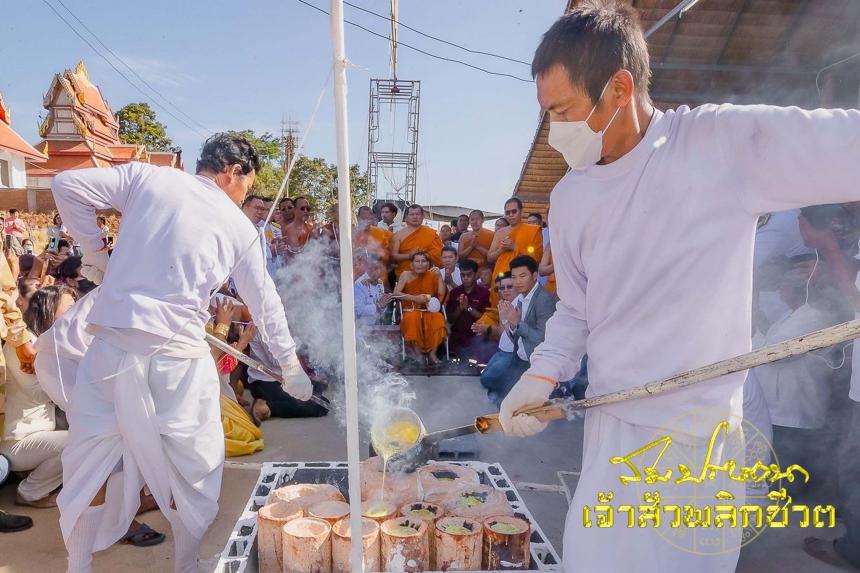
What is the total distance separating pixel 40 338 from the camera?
365cm

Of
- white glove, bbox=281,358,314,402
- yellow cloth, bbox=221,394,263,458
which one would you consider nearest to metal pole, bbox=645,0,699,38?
white glove, bbox=281,358,314,402

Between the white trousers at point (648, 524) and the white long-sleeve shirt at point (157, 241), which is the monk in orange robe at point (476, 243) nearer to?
the white long-sleeve shirt at point (157, 241)

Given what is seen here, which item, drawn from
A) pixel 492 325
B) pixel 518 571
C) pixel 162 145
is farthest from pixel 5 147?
pixel 518 571

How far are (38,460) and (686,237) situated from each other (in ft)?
14.1

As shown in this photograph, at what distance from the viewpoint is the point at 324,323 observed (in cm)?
719

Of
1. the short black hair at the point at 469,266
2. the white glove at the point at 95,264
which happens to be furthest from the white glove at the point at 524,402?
the short black hair at the point at 469,266

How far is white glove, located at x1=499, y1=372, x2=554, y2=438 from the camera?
72.9 inches

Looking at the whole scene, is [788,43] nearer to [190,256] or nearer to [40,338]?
[190,256]

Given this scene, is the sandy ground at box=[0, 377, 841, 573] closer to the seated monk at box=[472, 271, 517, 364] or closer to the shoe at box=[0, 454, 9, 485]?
the shoe at box=[0, 454, 9, 485]

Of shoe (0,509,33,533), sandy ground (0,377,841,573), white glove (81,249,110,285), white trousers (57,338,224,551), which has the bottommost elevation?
sandy ground (0,377,841,573)

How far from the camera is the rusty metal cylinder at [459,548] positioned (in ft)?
8.29

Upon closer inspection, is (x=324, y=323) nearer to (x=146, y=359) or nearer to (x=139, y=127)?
(x=146, y=359)

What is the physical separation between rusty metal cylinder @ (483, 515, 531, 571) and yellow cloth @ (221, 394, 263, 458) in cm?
309

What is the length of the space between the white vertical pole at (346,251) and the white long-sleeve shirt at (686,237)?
0.67 metres
